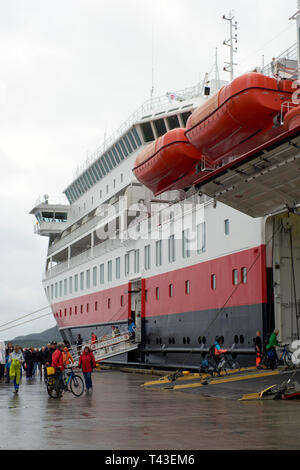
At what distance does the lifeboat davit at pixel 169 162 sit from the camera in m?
17.3

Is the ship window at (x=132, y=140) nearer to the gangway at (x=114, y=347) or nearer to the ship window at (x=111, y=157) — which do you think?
the ship window at (x=111, y=157)

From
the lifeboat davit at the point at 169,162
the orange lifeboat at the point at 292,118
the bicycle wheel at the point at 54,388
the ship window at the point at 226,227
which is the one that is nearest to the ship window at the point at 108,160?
the lifeboat davit at the point at 169,162

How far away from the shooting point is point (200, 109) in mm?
15117

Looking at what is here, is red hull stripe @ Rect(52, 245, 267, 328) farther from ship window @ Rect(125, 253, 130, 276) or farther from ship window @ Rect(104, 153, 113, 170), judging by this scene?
ship window @ Rect(104, 153, 113, 170)

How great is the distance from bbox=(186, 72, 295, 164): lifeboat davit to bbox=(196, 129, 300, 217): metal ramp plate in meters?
1.06

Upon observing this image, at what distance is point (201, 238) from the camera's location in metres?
20.7

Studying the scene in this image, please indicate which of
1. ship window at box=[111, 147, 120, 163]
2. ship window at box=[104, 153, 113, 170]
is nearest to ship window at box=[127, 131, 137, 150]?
ship window at box=[111, 147, 120, 163]

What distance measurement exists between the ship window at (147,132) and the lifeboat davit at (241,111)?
13086 millimetres

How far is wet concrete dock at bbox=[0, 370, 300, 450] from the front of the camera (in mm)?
6922

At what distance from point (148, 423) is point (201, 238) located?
40.3 feet

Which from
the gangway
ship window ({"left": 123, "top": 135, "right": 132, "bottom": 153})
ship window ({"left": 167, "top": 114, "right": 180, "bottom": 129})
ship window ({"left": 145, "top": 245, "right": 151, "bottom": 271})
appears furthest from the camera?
ship window ({"left": 123, "top": 135, "right": 132, "bottom": 153})

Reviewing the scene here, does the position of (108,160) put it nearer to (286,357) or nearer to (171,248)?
(171,248)

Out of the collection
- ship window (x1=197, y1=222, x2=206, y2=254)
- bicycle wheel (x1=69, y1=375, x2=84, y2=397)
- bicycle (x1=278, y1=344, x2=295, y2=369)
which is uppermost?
ship window (x1=197, y1=222, x2=206, y2=254)
